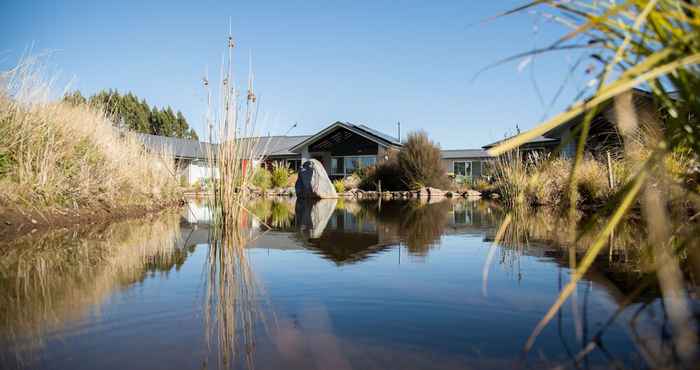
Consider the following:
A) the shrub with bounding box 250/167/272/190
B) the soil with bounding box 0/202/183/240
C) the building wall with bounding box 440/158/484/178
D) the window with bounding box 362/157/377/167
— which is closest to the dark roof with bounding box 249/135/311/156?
the window with bounding box 362/157/377/167

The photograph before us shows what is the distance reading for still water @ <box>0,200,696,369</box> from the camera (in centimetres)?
122

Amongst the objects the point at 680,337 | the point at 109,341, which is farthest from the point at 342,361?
the point at 680,337

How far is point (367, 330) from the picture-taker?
1.47 meters

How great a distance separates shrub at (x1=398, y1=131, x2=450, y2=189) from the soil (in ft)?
43.0

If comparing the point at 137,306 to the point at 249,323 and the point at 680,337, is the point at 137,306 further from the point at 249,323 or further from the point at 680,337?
the point at 680,337

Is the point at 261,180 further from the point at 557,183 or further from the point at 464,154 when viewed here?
the point at 464,154

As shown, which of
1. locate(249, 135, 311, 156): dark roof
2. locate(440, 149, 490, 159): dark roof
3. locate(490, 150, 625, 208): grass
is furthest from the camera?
locate(440, 149, 490, 159): dark roof

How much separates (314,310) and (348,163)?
25.4m

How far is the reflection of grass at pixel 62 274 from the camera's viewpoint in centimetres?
152

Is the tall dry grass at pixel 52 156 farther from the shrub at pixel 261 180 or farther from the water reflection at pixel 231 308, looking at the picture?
the shrub at pixel 261 180

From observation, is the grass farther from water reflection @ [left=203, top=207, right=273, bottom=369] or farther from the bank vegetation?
the bank vegetation

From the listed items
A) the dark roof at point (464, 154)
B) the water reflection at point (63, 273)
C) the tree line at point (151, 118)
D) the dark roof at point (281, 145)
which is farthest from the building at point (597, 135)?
the tree line at point (151, 118)

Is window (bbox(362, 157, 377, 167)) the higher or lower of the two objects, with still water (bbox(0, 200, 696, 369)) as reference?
higher

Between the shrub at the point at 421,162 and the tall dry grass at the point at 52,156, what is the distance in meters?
12.4
